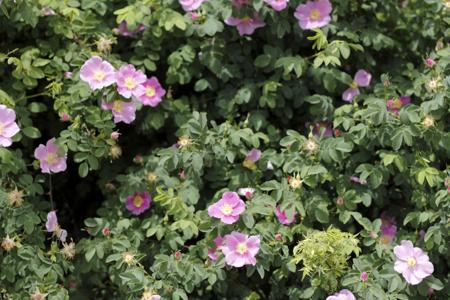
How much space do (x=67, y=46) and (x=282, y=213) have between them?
107 centimetres

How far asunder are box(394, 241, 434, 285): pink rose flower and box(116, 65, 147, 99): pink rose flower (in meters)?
1.07

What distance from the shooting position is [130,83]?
118 inches

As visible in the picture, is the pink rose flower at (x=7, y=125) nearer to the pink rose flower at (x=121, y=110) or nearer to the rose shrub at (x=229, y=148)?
the rose shrub at (x=229, y=148)

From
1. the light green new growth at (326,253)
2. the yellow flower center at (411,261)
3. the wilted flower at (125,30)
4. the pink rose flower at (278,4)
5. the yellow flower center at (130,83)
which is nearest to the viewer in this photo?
the light green new growth at (326,253)

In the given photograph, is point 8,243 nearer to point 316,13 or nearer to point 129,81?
point 129,81

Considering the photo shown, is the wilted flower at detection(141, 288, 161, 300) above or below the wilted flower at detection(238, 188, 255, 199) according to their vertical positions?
below

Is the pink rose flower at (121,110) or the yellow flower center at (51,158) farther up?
the pink rose flower at (121,110)

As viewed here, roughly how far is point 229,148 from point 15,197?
0.78m

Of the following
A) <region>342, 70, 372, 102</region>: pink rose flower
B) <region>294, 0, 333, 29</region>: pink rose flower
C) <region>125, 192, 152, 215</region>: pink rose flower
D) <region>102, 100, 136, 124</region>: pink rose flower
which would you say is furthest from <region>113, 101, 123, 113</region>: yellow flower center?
<region>342, 70, 372, 102</region>: pink rose flower

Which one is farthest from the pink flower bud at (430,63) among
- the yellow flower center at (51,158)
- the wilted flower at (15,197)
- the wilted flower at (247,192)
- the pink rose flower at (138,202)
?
the wilted flower at (15,197)

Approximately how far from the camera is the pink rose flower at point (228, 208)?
2.79 m

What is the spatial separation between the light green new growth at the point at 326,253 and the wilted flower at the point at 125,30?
113 cm

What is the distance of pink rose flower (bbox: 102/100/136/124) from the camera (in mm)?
2974

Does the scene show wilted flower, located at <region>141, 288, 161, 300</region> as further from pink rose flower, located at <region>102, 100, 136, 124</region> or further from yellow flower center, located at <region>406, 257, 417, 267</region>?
yellow flower center, located at <region>406, 257, 417, 267</region>
